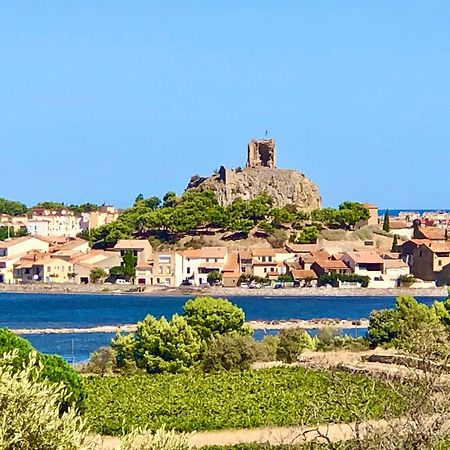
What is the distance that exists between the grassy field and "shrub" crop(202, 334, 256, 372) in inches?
40.6

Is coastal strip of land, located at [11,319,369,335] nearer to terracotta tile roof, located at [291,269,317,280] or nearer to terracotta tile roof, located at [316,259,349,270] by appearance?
terracotta tile roof, located at [291,269,317,280]

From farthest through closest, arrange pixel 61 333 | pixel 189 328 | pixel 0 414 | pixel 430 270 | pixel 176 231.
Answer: pixel 176 231, pixel 430 270, pixel 61 333, pixel 189 328, pixel 0 414

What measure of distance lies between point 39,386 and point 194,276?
169 feet

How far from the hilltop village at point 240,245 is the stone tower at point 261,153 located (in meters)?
2.17

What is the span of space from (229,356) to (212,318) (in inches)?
118

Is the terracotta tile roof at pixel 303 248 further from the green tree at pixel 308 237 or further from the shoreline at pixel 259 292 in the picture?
the shoreline at pixel 259 292

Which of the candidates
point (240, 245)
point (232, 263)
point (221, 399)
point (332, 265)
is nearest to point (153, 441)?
point (221, 399)

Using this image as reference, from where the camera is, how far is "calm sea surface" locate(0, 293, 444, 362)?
38481mm

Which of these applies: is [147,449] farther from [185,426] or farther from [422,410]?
[185,426]

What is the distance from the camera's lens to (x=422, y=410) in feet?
27.0

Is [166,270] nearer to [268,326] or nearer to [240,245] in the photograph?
[240,245]

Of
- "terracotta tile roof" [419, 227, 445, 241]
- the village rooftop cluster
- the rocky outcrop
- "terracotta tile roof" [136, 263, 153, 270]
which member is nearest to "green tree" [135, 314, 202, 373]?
the village rooftop cluster

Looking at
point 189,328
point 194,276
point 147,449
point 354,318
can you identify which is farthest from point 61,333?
point 147,449

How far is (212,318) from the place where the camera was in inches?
890
